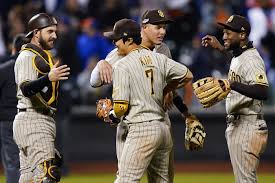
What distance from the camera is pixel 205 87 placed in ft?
26.5

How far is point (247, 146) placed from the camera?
8.39 metres

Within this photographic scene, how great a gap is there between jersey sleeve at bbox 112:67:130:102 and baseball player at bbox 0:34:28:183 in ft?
8.99

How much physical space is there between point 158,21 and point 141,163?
170 centimetres

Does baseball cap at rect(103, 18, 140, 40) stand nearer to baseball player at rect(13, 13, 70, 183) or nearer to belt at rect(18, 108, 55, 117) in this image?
baseball player at rect(13, 13, 70, 183)

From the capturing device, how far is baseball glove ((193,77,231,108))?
801 cm

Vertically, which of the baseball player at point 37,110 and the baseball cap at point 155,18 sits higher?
the baseball cap at point 155,18

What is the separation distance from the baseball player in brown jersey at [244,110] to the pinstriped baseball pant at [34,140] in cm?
193

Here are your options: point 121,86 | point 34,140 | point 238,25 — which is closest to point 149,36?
point 238,25

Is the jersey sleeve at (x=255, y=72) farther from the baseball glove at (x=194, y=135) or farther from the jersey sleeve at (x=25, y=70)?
the jersey sleeve at (x=25, y=70)

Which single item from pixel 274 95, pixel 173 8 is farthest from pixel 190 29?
pixel 274 95

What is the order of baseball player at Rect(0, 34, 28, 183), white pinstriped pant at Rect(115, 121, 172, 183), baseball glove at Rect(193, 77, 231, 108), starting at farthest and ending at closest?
1. baseball player at Rect(0, 34, 28, 183)
2. baseball glove at Rect(193, 77, 231, 108)
3. white pinstriped pant at Rect(115, 121, 172, 183)

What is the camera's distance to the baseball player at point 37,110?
812cm

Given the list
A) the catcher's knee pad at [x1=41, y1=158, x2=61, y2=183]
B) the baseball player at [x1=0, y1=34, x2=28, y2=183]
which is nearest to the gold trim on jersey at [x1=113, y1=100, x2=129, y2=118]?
the catcher's knee pad at [x1=41, y1=158, x2=61, y2=183]

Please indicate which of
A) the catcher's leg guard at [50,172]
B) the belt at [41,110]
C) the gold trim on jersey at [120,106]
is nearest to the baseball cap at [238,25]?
the gold trim on jersey at [120,106]
